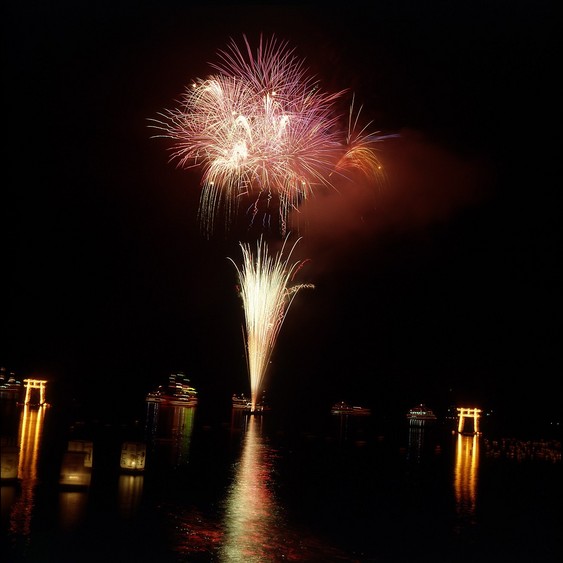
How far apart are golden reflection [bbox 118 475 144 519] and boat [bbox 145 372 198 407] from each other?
1929 inches

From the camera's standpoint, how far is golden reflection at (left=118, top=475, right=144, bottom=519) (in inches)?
369

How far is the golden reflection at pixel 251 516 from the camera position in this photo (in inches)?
306

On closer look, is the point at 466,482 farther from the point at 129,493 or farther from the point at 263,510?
the point at 129,493

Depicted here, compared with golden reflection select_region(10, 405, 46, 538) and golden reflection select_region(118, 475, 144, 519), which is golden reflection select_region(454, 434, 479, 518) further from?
golden reflection select_region(10, 405, 46, 538)

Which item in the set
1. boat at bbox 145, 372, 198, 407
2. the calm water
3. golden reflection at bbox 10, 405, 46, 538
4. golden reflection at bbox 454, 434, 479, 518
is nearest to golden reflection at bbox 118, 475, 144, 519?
the calm water

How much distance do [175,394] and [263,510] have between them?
6343 cm

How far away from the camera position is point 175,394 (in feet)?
237

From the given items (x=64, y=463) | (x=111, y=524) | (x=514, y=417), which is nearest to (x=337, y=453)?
(x=64, y=463)

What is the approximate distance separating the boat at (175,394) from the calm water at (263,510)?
4432 cm

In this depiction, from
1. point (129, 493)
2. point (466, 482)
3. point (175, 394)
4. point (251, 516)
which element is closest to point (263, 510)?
point (251, 516)

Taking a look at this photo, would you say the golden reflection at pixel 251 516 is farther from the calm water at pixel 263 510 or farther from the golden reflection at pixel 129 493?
the golden reflection at pixel 129 493

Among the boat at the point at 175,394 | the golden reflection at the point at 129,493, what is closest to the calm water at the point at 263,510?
the golden reflection at the point at 129,493

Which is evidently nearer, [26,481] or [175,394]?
[26,481]

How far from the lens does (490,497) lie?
47.5 feet
